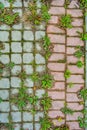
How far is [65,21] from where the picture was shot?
5.46 m

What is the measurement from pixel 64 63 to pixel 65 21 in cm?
62

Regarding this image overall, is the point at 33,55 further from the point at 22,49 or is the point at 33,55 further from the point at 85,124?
the point at 85,124

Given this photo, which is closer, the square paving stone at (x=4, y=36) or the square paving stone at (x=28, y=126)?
the square paving stone at (x=4, y=36)

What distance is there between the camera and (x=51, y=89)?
5547 millimetres

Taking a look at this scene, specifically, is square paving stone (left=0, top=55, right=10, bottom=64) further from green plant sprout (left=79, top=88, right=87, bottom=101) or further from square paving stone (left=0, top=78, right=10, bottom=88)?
green plant sprout (left=79, top=88, right=87, bottom=101)

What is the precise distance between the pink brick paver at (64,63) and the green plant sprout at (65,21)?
0.16 feet

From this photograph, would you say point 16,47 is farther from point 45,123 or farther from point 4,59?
point 45,123

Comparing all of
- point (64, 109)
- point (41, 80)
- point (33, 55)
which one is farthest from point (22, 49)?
point (64, 109)

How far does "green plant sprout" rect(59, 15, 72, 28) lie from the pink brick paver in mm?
50

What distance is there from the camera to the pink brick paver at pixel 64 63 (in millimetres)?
5492

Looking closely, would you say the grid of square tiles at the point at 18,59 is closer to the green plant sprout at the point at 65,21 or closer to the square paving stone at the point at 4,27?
the square paving stone at the point at 4,27

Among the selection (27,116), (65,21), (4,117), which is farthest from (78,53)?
(4,117)

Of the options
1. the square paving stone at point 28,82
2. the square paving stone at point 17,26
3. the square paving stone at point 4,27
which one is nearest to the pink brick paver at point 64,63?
the square paving stone at point 28,82

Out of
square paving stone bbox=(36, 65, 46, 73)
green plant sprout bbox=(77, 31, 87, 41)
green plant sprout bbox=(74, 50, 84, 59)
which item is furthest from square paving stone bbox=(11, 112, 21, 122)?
green plant sprout bbox=(77, 31, 87, 41)
